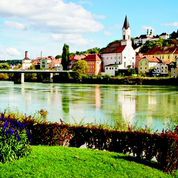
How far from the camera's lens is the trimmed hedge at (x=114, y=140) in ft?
27.1

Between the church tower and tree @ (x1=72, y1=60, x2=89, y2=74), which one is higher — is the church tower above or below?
above

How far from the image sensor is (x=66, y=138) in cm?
970

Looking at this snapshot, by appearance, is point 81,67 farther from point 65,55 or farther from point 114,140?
point 114,140

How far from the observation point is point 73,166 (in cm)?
762

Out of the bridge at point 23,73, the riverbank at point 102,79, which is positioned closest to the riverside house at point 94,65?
the riverbank at point 102,79

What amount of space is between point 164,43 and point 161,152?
12742 cm

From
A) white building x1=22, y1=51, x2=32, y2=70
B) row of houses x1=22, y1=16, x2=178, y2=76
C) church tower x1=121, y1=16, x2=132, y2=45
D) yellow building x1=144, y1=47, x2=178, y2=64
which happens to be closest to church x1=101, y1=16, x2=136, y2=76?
row of houses x1=22, y1=16, x2=178, y2=76

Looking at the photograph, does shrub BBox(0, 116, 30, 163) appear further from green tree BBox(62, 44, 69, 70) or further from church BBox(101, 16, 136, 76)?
church BBox(101, 16, 136, 76)

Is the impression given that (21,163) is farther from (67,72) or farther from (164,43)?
(164,43)

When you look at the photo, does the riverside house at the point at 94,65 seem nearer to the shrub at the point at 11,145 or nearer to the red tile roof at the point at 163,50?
the red tile roof at the point at 163,50

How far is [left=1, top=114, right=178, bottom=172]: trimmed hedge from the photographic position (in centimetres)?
827

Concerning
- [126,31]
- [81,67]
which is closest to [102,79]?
[81,67]

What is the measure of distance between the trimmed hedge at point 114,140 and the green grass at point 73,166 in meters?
0.42

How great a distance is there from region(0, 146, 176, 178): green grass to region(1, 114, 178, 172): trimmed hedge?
0.42m
